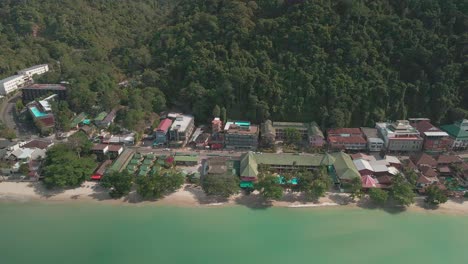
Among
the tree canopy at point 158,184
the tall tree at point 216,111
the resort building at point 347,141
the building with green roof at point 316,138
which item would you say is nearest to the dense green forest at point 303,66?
the tall tree at point 216,111

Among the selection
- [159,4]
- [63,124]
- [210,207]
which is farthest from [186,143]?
[159,4]

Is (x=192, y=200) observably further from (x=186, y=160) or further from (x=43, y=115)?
(x=43, y=115)

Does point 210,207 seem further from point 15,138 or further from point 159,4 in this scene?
point 159,4

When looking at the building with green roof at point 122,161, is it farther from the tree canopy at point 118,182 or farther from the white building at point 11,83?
the white building at point 11,83

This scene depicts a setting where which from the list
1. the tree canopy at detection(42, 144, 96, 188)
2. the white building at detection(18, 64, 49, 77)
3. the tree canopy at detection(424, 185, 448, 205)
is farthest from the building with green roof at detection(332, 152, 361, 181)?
the white building at detection(18, 64, 49, 77)

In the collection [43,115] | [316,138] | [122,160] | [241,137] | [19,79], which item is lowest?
[122,160]

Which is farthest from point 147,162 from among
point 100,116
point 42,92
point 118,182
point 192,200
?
point 42,92
